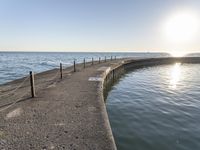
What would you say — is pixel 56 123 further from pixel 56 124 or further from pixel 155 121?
pixel 155 121

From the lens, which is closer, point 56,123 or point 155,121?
point 56,123

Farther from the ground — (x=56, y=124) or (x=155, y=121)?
(x=56, y=124)

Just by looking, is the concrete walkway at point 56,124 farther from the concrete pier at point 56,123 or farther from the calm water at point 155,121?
the calm water at point 155,121

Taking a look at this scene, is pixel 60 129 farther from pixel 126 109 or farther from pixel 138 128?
pixel 126 109

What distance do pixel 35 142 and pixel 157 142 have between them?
13.2 ft

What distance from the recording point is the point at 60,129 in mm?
4660

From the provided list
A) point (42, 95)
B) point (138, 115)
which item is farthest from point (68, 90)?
point (138, 115)

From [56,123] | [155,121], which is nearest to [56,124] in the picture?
[56,123]

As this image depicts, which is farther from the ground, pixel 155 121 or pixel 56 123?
pixel 56 123

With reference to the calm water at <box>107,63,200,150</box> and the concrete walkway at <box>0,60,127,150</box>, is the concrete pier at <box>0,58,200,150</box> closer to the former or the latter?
the concrete walkway at <box>0,60,127,150</box>

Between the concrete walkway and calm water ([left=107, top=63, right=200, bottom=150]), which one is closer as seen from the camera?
the concrete walkway

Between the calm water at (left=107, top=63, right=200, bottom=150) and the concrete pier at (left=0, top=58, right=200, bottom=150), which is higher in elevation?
the concrete pier at (left=0, top=58, right=200, bottom=150)

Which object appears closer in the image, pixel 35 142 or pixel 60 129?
pixel 35 142

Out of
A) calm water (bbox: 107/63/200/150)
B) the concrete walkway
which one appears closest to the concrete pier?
→ the concrete walkway
